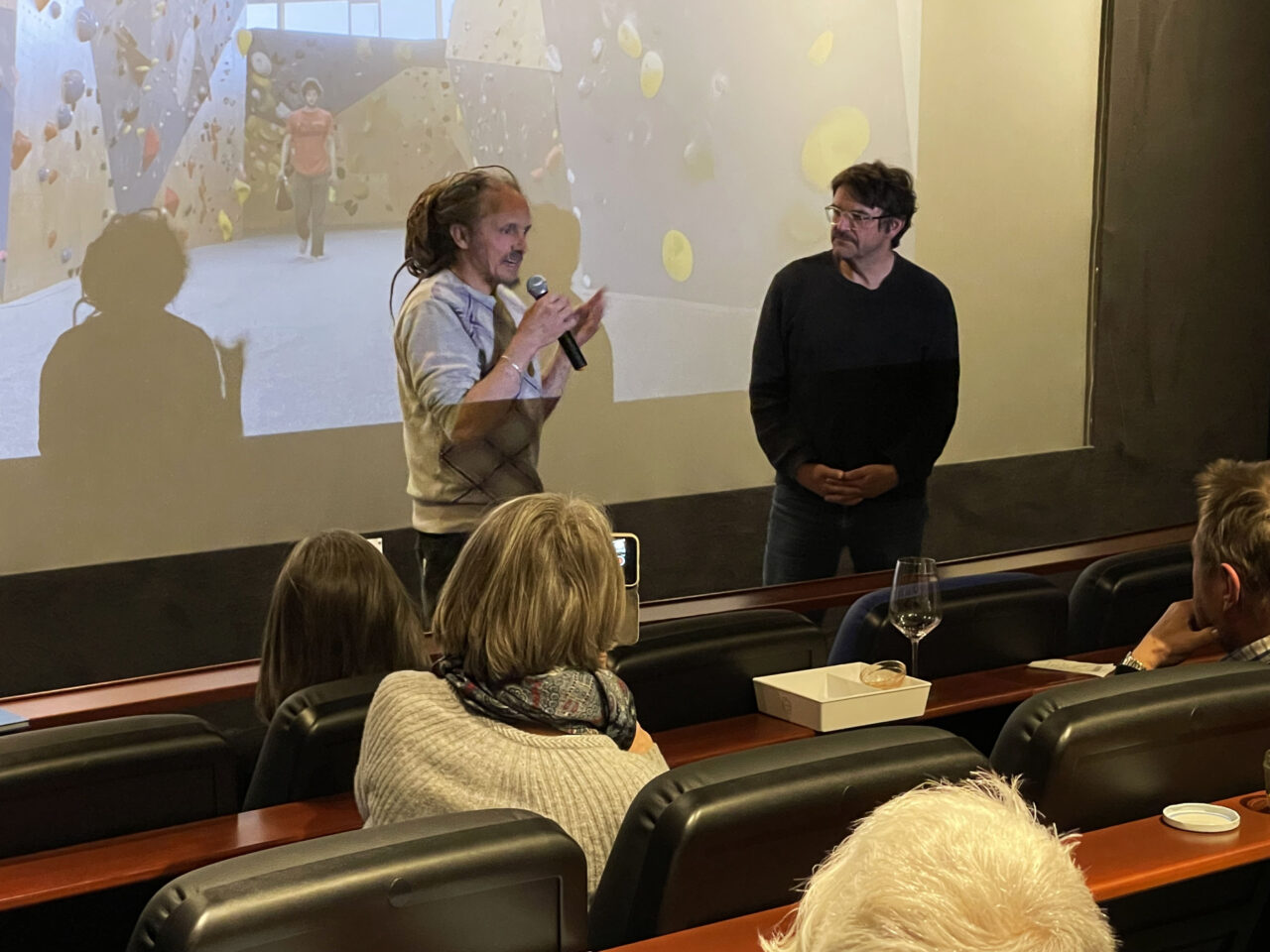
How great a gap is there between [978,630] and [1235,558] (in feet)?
2.80

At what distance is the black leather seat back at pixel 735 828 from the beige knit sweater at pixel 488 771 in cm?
22

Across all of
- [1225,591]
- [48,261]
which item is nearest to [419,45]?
[48,261]

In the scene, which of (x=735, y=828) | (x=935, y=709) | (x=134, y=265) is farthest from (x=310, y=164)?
(x=735, y=828)

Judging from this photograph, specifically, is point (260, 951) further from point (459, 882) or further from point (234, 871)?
point (459, 882)

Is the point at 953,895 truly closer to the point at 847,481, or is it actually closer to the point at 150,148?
the point at 150,148

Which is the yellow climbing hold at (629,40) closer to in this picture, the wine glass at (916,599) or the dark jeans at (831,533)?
the dark jeans at (831,533)

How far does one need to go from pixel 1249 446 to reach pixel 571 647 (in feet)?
13.1

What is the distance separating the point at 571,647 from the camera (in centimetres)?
207

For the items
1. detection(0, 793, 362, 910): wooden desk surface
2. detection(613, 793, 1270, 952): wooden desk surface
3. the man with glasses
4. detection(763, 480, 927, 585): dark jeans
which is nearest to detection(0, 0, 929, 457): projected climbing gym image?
the man with glasses

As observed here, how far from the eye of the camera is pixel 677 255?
13.2ft

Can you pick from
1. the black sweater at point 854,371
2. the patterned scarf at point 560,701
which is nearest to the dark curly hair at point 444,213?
the black sweater at point 854,371

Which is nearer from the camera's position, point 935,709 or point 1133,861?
point 1133,861

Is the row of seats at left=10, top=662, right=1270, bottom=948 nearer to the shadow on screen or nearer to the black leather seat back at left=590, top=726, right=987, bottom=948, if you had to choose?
the black leather seat back at left=590, top=726, right=987, bottom=948

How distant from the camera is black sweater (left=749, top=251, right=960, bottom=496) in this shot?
13.9 ft
